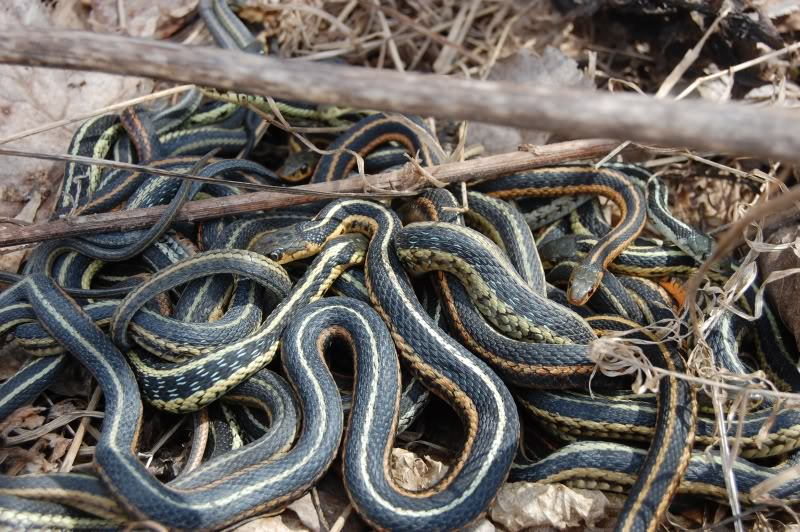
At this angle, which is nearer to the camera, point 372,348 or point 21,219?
point 372,348

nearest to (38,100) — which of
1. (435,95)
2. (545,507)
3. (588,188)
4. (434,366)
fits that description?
(434,366)

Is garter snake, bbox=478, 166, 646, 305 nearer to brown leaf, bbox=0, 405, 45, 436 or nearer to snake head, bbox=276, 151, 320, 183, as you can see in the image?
snake head, bbox=276, 151, 320, 183

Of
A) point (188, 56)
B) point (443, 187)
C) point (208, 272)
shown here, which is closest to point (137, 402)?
point (208, 272)

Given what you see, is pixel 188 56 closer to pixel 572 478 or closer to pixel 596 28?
pixel 572 478

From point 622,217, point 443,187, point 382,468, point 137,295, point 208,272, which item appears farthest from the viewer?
point 622,217

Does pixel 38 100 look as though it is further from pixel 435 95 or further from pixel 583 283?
pixel 583 283

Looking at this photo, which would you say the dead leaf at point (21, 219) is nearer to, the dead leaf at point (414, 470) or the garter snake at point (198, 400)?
the garter snake at point (198, 400)
